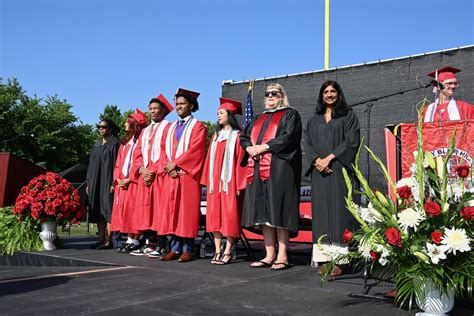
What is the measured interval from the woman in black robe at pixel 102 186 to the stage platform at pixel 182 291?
5.59 feet

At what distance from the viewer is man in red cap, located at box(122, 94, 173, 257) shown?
566 centimetres

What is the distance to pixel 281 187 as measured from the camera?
14.9ft

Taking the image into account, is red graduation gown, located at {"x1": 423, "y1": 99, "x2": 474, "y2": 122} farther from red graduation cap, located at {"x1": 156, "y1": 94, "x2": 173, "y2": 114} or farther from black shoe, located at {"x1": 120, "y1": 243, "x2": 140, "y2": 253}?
black shoe, located at {"x1": 120, "y1": 243, "x2": 140, "y2": 253}

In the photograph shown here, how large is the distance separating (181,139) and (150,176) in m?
0.59

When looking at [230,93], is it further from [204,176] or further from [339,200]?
[339,200]

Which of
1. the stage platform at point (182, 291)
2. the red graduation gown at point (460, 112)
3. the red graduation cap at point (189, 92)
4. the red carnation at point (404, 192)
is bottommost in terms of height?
the stage platform at point (182, 291)

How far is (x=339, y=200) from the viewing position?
13.5ft

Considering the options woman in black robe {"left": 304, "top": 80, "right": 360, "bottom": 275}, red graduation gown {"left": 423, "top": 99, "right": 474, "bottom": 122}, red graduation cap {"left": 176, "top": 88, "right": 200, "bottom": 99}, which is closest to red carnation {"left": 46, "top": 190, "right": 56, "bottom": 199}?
red graduation cap {"left": 176, "top": 88, "right": 200, "bottom": 99}

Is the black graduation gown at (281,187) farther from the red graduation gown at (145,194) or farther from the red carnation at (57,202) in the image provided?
the red carnation at (57,202)

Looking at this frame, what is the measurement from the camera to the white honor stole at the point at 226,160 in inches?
198

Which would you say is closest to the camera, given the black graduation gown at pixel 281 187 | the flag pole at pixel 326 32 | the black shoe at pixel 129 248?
the black graduation gown at pixel 281 187

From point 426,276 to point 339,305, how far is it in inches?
26.0

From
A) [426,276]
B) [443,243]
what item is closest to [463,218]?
[443,243]

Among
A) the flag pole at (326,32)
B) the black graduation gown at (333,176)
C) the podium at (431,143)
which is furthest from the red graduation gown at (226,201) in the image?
the flag pole at (326,32)
